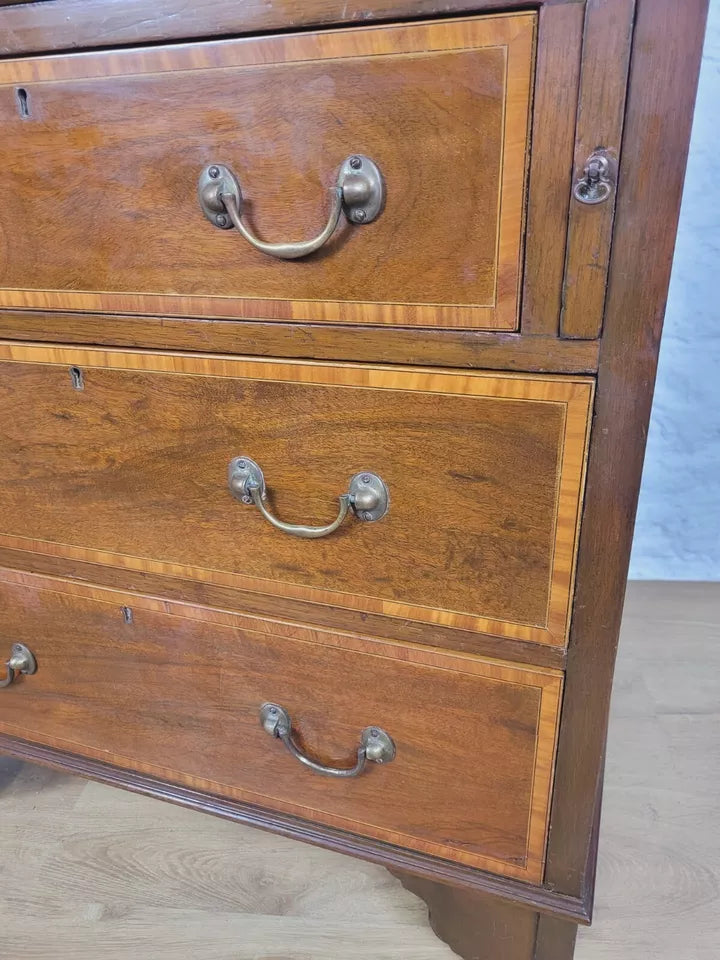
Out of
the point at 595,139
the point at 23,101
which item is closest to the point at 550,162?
the point at 595,139

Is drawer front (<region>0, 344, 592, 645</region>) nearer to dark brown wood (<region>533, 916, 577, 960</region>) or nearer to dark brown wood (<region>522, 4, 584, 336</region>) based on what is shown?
dark brown wood (<region>522, 4, 584, 336</region>)

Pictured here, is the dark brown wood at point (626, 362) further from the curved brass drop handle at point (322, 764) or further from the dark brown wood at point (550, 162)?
the curved brass drop handle at point (322, 764)

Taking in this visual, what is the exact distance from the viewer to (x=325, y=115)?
0.48m

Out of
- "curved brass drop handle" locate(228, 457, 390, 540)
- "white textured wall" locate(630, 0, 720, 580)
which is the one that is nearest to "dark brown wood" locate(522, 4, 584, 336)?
"curved brass drop handle" locate(228, 457, 390, 540)

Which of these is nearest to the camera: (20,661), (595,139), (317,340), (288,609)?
(595,139)

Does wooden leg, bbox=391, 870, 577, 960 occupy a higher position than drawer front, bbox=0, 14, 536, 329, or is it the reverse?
drawer front, bbox=0, 14, 536, 329

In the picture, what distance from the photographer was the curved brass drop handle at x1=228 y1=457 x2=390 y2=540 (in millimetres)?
558

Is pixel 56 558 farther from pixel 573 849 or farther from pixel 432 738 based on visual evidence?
pixel 573 849

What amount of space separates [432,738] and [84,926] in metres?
0.49

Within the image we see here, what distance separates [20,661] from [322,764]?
1.12 ft

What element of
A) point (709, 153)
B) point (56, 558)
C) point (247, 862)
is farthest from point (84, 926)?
point (709, 153)

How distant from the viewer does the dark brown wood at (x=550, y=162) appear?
42 cm

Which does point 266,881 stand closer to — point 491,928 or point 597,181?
point 491,928

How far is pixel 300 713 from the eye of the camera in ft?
2.25
